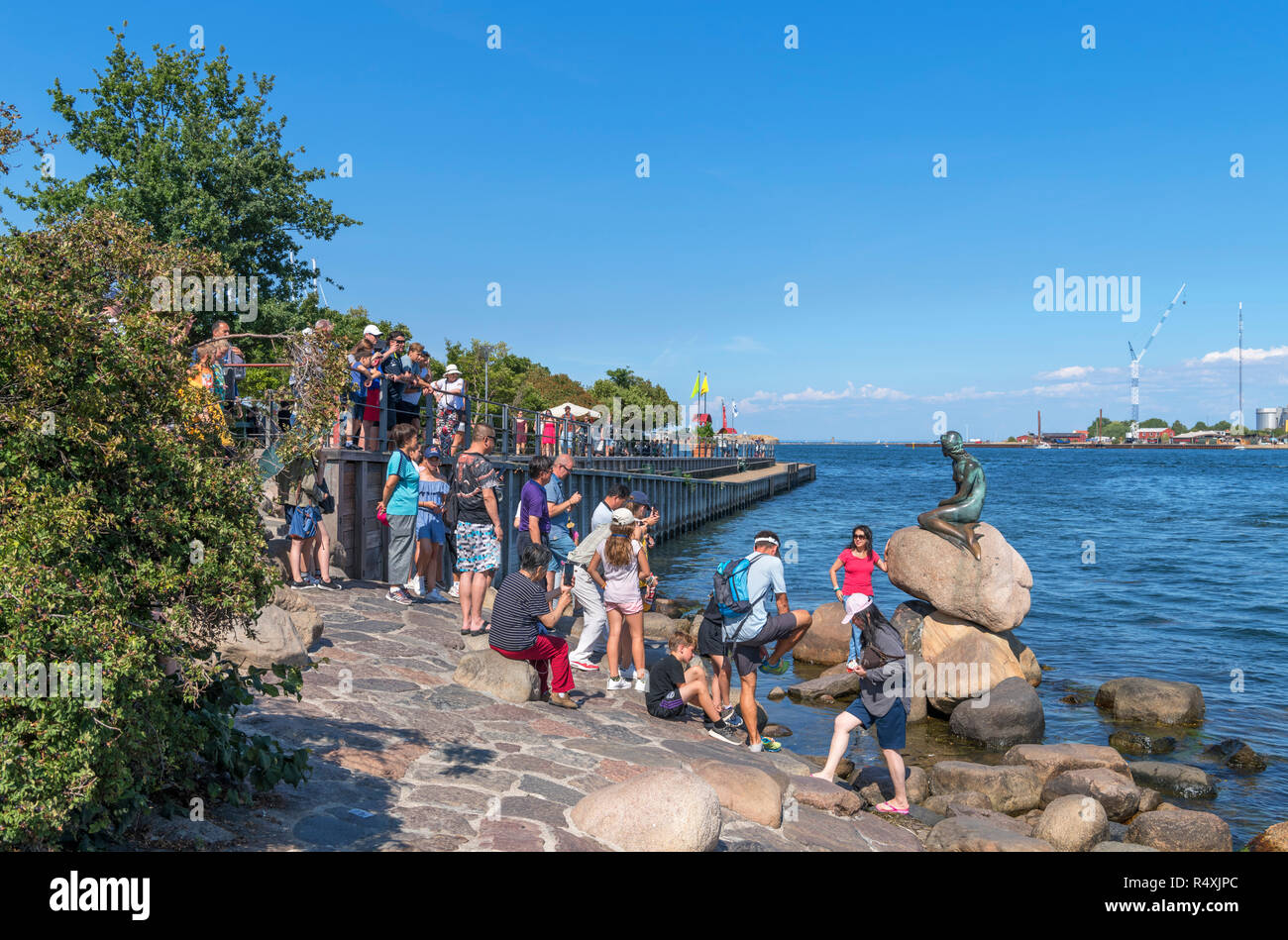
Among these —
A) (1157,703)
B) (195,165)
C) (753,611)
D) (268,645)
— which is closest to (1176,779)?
(1157,703)

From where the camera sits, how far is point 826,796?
26.1ft

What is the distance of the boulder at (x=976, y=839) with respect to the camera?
738 centimetres

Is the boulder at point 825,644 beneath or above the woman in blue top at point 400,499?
beneath

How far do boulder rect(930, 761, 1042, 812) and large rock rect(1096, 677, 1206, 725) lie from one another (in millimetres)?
4667

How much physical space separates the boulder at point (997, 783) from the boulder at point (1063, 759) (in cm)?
49

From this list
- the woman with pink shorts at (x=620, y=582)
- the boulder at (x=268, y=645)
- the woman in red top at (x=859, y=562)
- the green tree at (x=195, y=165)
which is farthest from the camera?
the green tree at (x=195, y=165)

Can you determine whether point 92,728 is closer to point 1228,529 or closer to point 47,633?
point 47,633

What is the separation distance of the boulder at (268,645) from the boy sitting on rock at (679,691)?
3.69 metres

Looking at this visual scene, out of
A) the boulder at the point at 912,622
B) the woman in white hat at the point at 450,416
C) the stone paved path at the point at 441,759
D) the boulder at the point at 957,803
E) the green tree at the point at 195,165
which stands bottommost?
the boulder at the point at 957,803

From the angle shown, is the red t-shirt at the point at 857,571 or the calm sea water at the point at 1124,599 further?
the calm sea water at the point at 1124,599

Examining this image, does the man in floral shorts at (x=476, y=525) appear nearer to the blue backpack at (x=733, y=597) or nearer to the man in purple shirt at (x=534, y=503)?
the man in purple shirt at (x=534, y=503)

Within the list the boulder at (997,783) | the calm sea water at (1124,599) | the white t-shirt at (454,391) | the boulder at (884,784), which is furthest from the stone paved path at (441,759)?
the white t-shirt at (454,391)

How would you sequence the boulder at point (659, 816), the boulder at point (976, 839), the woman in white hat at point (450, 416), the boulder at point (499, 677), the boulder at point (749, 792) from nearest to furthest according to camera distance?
the boulder at point (659, 816) < the boulder at point (749, 792) < the boulder at point (976, 839) < the boulder at point (499, 677) < the woman in white hat at point (450, 416)

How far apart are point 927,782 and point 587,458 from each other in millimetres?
20358
